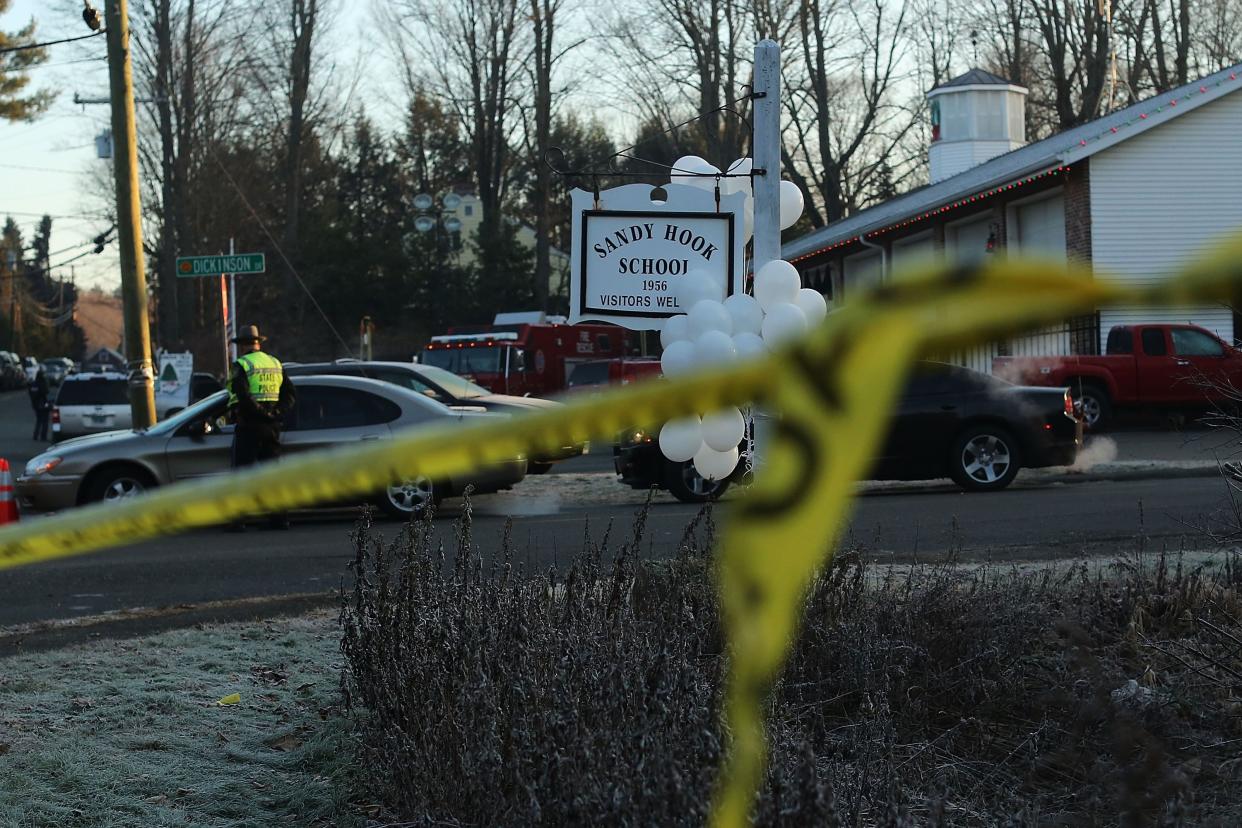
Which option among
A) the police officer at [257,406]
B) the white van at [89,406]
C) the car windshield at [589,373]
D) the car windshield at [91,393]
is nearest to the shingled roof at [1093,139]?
the car windshield at [589,373]

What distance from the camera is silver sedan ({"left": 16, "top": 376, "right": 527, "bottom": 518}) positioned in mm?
12211

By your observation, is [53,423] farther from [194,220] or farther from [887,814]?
[887,814]

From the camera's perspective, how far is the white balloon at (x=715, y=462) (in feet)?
18.6

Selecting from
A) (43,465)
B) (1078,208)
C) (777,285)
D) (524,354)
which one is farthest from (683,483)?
(524,354)

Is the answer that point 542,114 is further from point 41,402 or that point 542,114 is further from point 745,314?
point 745,314

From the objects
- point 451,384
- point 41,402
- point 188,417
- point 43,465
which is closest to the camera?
point 43,465

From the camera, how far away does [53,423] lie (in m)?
29.1

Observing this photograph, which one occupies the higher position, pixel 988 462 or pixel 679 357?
pixel 679 357

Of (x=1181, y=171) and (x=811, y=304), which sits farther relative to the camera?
(x=1181, y=171)

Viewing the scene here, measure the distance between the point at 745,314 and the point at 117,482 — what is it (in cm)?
860

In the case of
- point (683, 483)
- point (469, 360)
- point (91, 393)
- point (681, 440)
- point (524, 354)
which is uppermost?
point (524, 354)

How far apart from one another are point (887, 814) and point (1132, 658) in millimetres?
2473

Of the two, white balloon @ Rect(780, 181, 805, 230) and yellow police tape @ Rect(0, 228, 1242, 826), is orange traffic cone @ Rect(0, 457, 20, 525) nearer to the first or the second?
white balloon @ Rect(780, 181, 805, 230)

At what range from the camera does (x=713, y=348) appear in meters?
5.08
